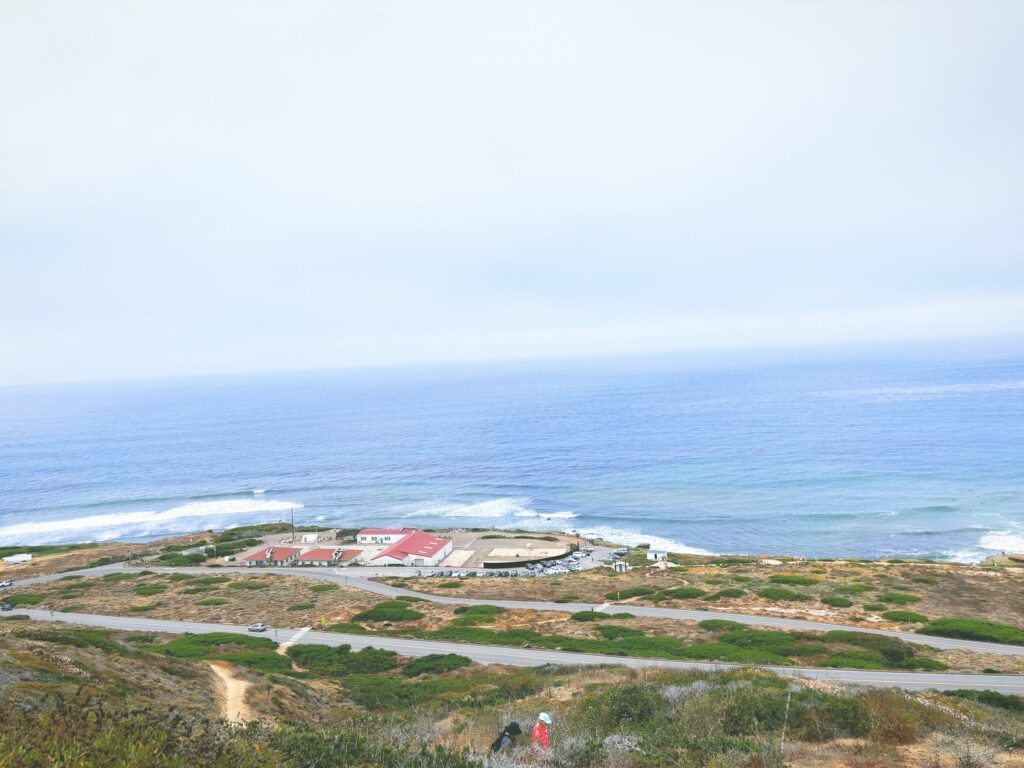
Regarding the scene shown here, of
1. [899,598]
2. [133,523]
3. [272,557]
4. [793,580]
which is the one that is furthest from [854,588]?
[133,523]

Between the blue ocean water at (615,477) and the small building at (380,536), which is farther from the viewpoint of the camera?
the blue ocean water at (615,477)

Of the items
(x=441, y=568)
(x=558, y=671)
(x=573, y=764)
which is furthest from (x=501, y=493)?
(x=573, y=764)

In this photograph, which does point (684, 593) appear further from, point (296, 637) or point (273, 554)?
point (273, 554)

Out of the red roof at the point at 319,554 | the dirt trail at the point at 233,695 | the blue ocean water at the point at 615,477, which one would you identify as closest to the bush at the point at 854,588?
the blue ocean water at the point at 615,477

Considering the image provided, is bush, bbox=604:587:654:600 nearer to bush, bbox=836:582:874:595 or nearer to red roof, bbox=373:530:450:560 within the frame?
bush, bbox=836:582:874:595

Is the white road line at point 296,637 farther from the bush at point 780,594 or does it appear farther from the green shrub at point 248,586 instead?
the bush at point 780,594

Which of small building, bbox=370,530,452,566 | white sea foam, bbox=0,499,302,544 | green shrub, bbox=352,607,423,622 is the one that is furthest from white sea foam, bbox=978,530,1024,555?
white sea foam, bbox=0,499,302,544
